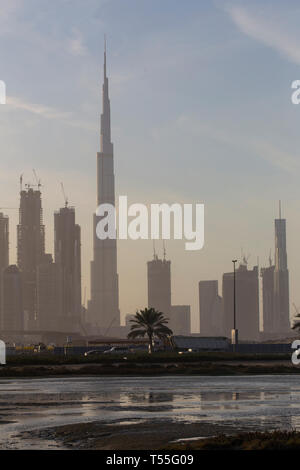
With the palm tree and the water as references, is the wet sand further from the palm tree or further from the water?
the palm tree

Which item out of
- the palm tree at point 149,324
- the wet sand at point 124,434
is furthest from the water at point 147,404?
the palm tree at point 149,324

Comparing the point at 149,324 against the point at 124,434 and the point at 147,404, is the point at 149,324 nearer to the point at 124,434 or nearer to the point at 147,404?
the point at 147,404

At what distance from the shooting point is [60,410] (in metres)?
39.8

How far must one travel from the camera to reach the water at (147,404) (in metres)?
33.5

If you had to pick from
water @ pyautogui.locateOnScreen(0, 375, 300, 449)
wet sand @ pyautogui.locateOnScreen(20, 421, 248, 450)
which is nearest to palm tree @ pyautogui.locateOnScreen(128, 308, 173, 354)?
water @ pyautogui.locateOnScreen(0, 375, 300, 449)

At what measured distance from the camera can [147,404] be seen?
1668 inches

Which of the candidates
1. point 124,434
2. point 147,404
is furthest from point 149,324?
point 124,434

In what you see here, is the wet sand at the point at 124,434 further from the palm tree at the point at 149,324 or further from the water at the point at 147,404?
the palm tree at the point at 149,324

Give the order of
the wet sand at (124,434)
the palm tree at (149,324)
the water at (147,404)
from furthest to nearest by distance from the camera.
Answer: the palm tree at (149,324), the water at (147,404), the wet sand at (124,434)

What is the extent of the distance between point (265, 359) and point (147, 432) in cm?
7606

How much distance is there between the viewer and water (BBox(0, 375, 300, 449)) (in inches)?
1320

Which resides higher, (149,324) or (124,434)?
(149,324)
